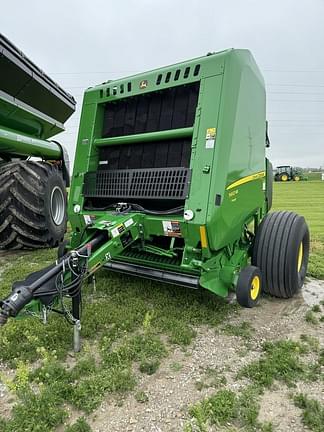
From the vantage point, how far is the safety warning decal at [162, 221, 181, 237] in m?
3.34

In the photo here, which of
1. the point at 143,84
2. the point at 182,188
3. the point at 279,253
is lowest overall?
the point at 279,253

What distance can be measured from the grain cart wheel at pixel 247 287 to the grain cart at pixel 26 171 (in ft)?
11.2

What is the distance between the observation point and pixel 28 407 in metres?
2.12

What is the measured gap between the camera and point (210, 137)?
331cm

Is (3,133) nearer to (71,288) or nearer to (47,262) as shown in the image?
(47,262)

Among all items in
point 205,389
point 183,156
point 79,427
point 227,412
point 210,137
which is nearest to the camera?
point 79,427

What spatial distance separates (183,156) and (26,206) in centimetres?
276

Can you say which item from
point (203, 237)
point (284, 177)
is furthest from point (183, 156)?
point (284, 177)

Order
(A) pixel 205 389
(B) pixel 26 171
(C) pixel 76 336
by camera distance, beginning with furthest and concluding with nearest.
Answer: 1. (B) pixel 26 171
2. (C) pixel 76 336
3. (A) pixel 205 389

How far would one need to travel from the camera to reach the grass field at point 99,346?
219 centimetres

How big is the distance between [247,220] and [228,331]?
53.0 inches

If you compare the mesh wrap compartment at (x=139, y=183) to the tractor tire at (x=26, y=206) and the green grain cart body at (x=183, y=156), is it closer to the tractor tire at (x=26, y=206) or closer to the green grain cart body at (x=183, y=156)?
the green grain cart body at (x=183, y=156)

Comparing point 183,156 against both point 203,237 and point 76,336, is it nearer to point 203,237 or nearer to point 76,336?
point 203,237

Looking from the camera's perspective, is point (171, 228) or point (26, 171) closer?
point (171, 228)
